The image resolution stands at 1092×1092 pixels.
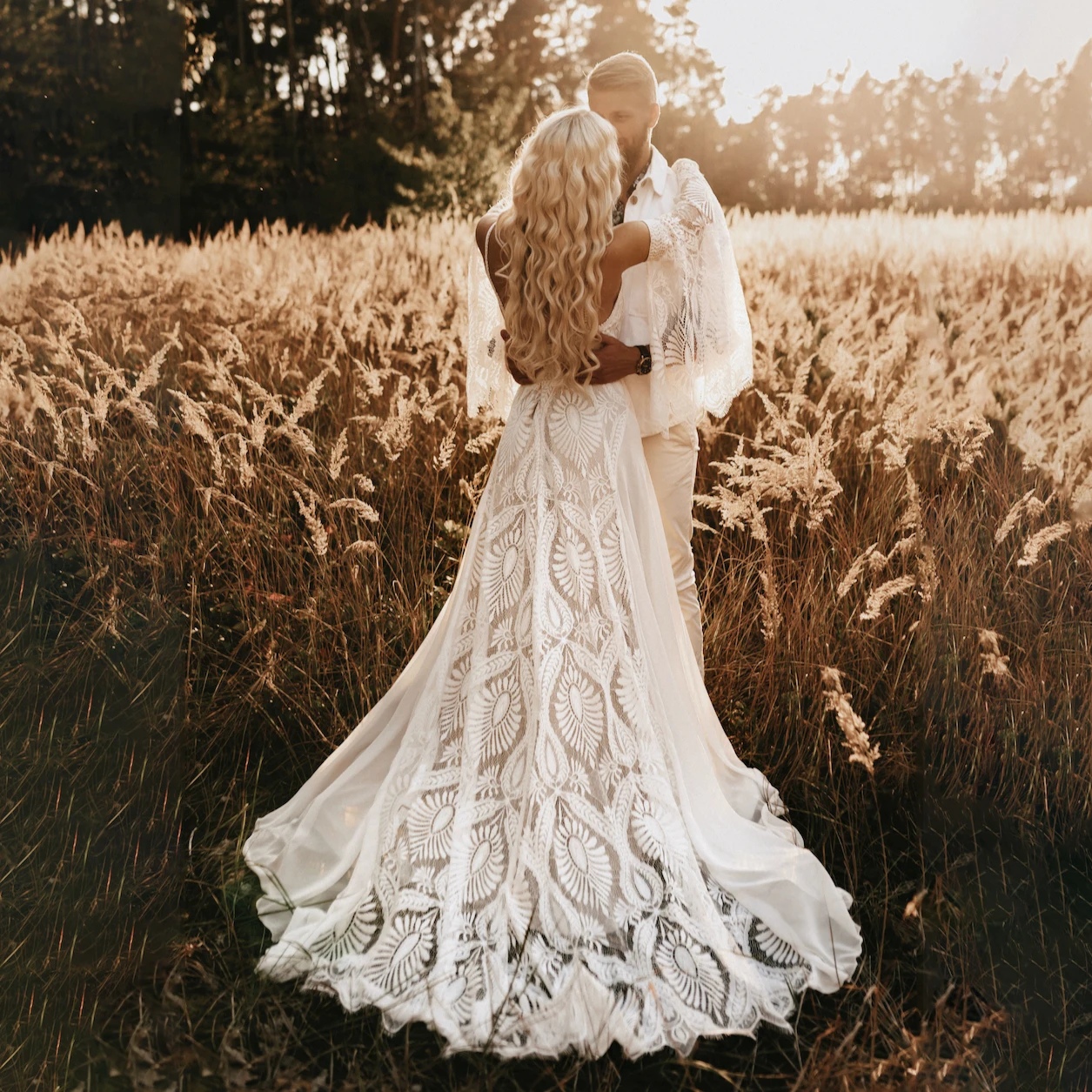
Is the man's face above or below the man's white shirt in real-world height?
above

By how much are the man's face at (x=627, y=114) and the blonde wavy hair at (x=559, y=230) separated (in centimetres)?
28

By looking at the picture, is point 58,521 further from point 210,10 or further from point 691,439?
point 210,10

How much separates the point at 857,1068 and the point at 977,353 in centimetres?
270

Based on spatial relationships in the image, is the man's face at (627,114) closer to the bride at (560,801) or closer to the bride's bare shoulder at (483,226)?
the bride at (560,801)

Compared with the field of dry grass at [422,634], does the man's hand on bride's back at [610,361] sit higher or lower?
higher

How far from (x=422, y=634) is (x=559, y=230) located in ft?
4.65

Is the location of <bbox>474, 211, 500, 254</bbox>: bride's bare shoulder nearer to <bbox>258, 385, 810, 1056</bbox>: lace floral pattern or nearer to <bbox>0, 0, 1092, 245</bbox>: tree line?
<bbox>258, 385, 810, 1056</bbox>: lace floral pattern

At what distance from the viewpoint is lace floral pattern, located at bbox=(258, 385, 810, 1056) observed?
168cm

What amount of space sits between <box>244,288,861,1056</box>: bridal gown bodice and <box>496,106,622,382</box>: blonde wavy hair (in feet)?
0.69

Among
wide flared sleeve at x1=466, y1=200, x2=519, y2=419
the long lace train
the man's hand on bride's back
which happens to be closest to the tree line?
wide flared sleeve at x1=466, y1=200, x2=519, y2=419

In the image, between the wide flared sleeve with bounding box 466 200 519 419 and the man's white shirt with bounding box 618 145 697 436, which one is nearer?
the man's white shirt with bounding box 618 145 697 436

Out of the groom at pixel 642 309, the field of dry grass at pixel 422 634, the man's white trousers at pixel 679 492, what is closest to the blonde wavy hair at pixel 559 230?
the groom at pixel 642 309

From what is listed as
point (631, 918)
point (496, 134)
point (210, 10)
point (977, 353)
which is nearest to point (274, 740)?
point (631, 918)

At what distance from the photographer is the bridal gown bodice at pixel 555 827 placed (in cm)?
170
